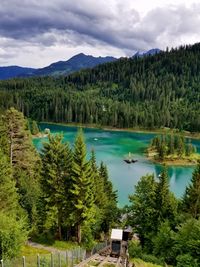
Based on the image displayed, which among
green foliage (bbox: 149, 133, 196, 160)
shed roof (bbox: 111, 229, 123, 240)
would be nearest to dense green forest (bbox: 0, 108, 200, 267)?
shed roof (bbox: 111, 229, 123, 240)

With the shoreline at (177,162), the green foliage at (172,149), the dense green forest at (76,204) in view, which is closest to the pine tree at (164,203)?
the dense green forest at (76,204)

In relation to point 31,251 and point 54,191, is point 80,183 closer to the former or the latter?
point 54,191

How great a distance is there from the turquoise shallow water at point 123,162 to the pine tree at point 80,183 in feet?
43.1

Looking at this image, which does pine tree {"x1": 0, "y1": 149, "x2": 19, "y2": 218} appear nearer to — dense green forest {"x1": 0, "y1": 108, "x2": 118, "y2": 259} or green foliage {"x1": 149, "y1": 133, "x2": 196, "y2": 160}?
dense green forest {"x1": 0, "y1": 108, "x2": 118, "y2": 259}

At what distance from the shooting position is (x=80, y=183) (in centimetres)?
4250

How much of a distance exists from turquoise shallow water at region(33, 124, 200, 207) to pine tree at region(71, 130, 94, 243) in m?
13.1

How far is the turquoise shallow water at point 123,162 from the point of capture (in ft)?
301

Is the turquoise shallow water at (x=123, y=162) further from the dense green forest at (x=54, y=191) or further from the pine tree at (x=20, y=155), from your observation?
the dense green forest at (x=54, y=191)

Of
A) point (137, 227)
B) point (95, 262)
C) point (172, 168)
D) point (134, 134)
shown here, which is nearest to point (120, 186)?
point (172, 168)

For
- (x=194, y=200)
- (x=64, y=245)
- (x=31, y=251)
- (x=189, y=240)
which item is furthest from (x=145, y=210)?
(x=31, y=251)

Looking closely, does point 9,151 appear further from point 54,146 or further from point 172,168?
point 172,168

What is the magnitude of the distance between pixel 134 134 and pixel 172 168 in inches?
2824

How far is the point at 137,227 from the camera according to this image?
4619 cm

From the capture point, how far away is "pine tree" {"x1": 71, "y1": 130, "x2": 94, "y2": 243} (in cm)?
4216
